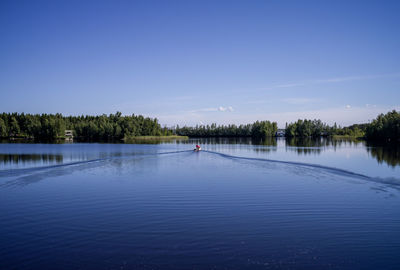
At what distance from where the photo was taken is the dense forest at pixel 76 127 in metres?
123

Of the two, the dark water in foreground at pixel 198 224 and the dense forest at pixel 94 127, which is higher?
the dense forest at pixel 94 127

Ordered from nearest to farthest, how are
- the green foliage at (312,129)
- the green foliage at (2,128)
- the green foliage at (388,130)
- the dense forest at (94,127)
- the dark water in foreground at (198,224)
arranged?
the dark water in foreground at (198,224) → the green foliage at (388,130) → the dense forest at (94,127) → the green foliage at (2,128) → the green foliage at (312,129)

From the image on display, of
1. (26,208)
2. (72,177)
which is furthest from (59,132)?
(26,208)

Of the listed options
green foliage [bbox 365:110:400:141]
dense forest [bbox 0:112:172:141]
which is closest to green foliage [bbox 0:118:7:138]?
dense forest [bbox 0:112:172:141]

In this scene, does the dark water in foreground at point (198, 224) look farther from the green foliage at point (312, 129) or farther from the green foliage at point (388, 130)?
the green foliage at point (312, 129)

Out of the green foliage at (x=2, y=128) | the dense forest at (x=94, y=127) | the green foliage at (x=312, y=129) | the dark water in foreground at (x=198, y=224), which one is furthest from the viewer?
the green foliage at (x=312, y=129)

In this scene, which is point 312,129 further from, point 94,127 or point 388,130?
point 94,127

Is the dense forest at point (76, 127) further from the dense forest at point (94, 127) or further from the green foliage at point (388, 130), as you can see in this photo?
the green foliage at point (388, 130)

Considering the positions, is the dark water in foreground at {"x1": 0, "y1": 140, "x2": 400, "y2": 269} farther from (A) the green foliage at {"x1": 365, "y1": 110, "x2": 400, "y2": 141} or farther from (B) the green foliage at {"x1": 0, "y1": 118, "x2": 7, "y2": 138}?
(B) the green foliage at {"x1": 0, "y1": 118, "x2": 7, "y2": 138}

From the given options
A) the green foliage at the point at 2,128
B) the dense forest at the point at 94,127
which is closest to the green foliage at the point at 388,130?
the dense forest at the point at 94,127

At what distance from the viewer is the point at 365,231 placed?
1031cm

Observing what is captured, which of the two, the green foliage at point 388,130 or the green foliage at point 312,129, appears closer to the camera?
the green foliage at point 388,130

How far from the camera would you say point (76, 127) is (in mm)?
139875

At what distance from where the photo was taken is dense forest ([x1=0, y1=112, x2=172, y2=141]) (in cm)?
12325
